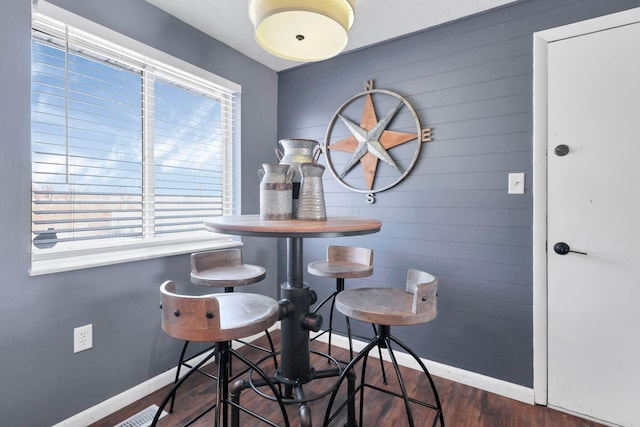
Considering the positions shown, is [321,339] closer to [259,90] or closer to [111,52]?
[259,90]

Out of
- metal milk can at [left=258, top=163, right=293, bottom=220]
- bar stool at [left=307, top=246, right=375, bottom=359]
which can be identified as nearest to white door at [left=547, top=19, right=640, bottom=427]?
bar stool at [left=307, top=246, right=375, bottom=359]

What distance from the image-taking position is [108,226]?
1834 mm

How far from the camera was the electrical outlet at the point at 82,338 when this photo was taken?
1.60 meters

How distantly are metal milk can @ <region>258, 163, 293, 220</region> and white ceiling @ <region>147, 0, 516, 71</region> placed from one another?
125 centimetres

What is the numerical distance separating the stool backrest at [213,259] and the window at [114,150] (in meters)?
0.30

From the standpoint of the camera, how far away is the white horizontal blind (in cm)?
157

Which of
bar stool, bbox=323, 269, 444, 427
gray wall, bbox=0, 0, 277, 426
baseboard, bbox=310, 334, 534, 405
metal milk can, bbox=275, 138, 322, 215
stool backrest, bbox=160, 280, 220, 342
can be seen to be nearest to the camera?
stool backrest, bbox=160, 280, 220, 342

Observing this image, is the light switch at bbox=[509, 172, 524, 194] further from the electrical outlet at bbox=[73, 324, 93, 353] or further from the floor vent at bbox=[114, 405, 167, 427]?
the electrical outlet at bbox=[73, 324, 93, 353]

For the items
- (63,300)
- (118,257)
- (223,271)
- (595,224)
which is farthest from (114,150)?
(595,224)

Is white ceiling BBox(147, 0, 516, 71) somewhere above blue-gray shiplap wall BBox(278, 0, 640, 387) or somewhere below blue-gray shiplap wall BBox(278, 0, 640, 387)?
above

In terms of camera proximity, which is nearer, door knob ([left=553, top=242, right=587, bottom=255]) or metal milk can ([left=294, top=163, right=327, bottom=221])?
metal milk can ([left=294, top=163, right=327, bottom=221])

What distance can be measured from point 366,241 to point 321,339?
94cm

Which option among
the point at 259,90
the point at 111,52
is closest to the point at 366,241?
the point at 259,90

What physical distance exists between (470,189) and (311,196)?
3.87 feet
